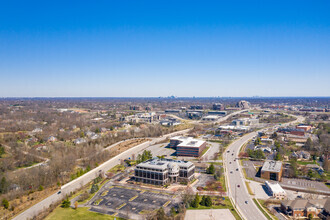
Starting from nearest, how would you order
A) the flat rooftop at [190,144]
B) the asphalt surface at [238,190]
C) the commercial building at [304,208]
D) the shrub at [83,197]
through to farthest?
the commercial building at [304,208]
the asphalt surface at [238,190]
the shrub at [83,197]
the flat rooftop at [190,144]

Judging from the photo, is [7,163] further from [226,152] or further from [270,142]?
[270,142]

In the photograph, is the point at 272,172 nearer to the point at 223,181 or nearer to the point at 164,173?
the point at 223,181

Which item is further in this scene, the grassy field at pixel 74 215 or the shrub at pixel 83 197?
the shrub at pixel 83 197

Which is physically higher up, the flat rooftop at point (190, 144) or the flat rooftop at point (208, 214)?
the flat rooftop at point (190, 144)

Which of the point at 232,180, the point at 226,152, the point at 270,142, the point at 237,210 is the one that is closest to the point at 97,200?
the point at 237,210

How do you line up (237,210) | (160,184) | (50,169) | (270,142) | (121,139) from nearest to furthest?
(237,210), (160,184), (50,169), (270,142), (121,139)

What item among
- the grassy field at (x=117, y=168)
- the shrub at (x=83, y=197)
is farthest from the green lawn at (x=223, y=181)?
the shrub at (x=83, y=197)

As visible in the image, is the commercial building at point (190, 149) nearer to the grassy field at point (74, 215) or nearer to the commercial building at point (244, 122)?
the grassy field at point (74, 215)

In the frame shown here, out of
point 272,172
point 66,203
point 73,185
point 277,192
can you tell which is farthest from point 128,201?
point 272,172
